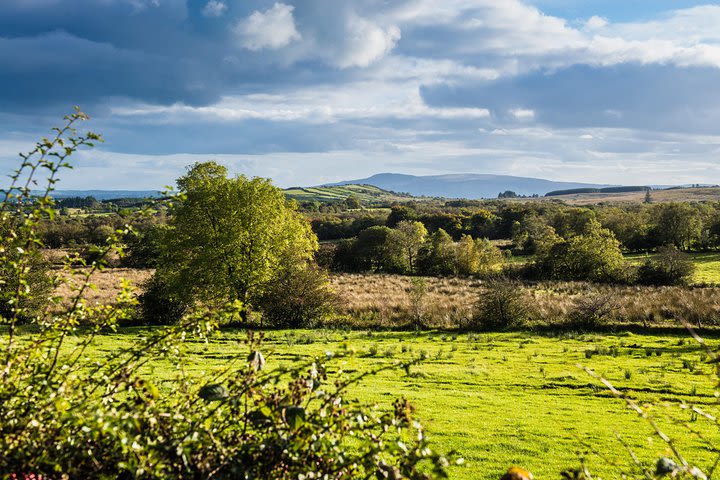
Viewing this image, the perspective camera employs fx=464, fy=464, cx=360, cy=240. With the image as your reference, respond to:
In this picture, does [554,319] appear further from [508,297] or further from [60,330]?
[60,330]

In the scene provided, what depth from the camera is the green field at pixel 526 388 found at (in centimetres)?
1061

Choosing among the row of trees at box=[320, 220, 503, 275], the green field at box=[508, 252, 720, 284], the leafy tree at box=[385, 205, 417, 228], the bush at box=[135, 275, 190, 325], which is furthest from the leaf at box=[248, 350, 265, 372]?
the leafy tree at box=[385, 205, 417, 228]

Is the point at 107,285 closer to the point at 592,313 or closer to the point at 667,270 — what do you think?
the point at 592,313

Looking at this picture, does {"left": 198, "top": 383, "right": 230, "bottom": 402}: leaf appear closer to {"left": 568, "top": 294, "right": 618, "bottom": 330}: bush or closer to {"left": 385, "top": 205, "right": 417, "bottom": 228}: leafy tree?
{"left": 568, "top": 294, "right": 618, "bottom": 330}: bush

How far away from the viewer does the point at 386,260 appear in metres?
73.8

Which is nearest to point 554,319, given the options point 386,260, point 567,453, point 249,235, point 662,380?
point 662,380

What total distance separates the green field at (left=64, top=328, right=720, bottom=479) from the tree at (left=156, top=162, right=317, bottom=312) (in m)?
4.39

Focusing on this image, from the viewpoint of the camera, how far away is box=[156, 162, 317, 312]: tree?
32688mm

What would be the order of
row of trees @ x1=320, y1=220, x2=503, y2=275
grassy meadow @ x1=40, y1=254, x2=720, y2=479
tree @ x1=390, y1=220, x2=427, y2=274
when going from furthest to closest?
tree @ x1=390, y1=220, x2=427, y2=274 → row of trees @ x1=320, y1=220, x2=503, y2=275 → grassy meadow @ x1=40, y1=254, x2=720, y2=479

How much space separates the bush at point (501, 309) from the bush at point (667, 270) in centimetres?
3059

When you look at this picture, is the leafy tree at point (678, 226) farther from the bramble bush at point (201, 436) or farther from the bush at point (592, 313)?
the bramble bush at point (201, 436)

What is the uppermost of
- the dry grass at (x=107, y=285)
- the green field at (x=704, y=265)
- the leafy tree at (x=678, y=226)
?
the leafy tree at (x=678, y=226)

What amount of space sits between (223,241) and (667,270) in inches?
1979

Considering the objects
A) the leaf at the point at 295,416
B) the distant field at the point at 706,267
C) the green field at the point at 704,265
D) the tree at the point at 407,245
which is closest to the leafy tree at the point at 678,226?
the green field at the point at 704,265
